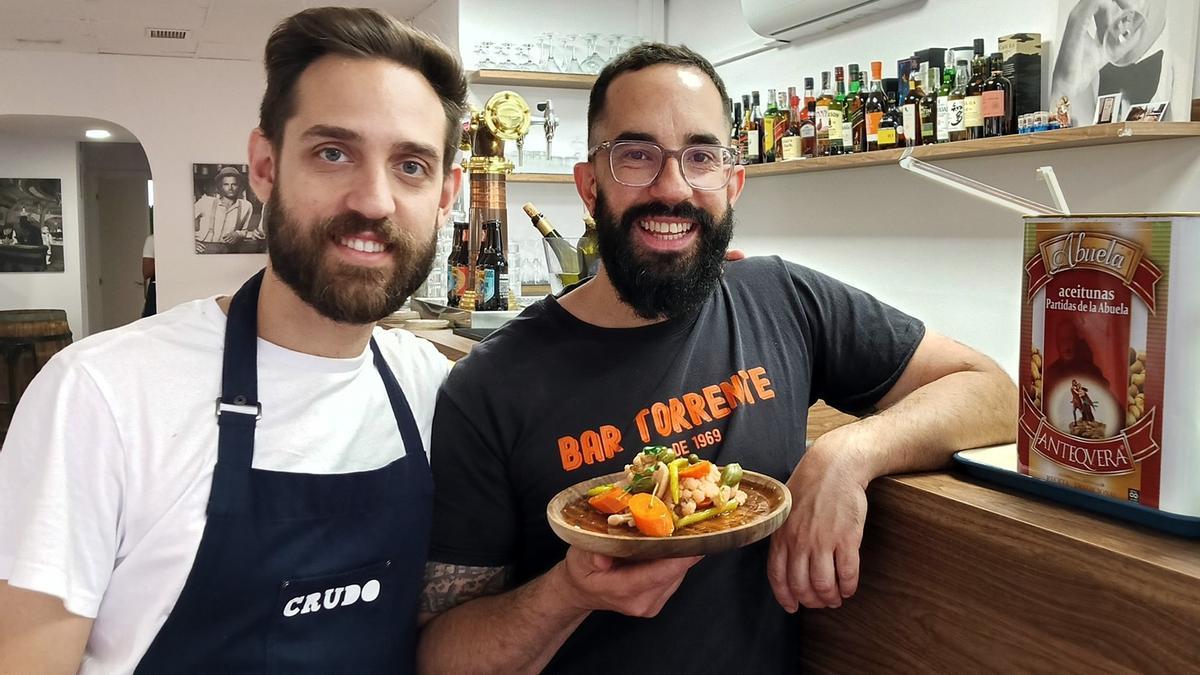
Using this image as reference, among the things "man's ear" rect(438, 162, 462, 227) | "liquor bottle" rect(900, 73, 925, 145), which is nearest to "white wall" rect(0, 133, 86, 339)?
"liquor bottle" rect(900, 73, 925, 145)

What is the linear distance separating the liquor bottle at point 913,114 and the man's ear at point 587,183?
225 cm

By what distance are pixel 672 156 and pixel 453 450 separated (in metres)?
0.52

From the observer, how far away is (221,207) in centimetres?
746

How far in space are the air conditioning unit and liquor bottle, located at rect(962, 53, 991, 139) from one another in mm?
658

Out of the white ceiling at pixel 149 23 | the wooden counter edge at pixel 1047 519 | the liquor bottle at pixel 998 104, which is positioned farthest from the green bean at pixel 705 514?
the white ceiling at pixel 149 23

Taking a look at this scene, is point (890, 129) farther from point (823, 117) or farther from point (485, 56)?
point (485, 56)

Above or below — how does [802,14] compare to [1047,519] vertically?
above

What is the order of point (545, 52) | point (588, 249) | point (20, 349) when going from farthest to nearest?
point (20, 349) < point (545, 52) < point (588, 249)

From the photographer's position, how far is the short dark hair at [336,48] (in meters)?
1.28

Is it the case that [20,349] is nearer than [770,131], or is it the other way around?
[770,131]

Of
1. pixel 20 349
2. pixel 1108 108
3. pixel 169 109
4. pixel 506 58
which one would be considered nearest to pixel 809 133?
pixel 1108 108

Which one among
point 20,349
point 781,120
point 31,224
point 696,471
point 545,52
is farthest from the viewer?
point 31,224

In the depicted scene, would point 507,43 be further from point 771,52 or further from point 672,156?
point 672,156

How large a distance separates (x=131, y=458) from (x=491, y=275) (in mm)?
1693
